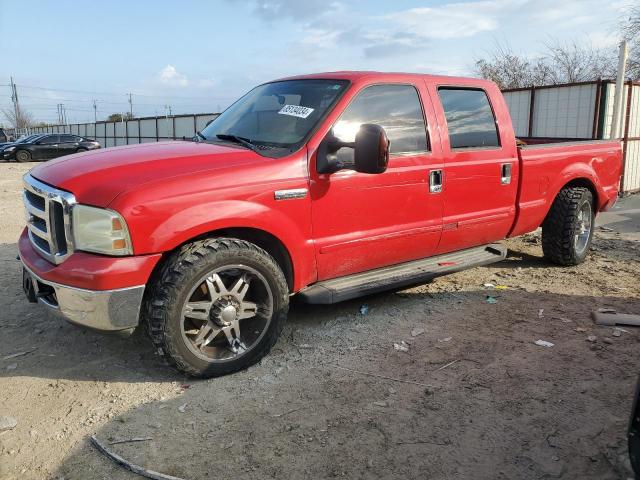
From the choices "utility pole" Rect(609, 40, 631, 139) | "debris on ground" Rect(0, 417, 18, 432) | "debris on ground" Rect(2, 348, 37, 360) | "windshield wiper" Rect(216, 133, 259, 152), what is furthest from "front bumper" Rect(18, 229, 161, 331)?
"utility pole" Rect(609, 40, 631, 139)

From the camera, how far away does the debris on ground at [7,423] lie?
291 centimetres

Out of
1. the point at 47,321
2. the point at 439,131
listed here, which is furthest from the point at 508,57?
the point at 47,321

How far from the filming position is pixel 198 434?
285cm

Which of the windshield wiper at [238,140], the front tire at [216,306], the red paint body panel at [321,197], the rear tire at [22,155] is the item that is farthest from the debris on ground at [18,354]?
the rear tire at [22,155]

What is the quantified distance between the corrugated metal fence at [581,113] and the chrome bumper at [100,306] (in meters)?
9.77

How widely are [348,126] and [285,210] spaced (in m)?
0.83

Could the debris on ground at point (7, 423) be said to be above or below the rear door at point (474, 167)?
below

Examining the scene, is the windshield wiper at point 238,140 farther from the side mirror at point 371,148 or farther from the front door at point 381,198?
the side mirror at point 371,148

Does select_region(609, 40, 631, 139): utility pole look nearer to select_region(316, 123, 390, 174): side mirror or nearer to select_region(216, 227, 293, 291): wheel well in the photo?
select_region(316, 123, 390, 174): side mirror

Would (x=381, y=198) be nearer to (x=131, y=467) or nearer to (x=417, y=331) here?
(x=417, y=331)

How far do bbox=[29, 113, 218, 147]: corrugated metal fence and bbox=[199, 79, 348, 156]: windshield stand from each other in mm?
16285

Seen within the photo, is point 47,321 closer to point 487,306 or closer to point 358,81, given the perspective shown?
point 358,81

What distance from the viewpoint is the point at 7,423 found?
9.65 ft

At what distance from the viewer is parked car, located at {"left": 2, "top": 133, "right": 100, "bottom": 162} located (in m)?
26.1
